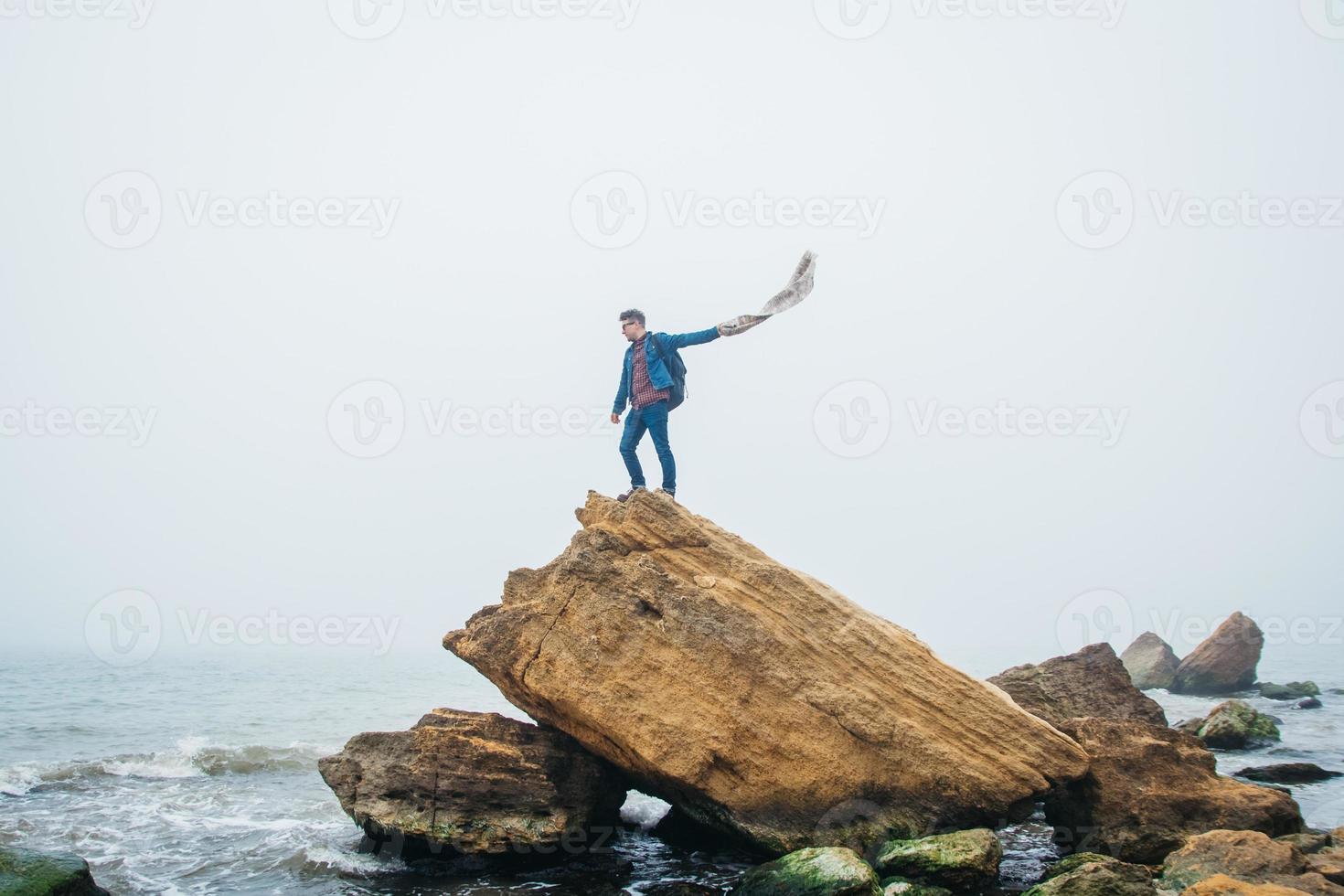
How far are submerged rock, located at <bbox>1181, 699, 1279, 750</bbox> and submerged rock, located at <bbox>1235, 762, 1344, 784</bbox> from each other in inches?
155

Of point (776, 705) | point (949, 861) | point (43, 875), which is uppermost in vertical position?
point (776, 705)

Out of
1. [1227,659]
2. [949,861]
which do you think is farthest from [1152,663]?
[949,861]

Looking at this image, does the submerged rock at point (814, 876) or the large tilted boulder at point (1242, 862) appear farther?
the submerged rock at point (814, 876)

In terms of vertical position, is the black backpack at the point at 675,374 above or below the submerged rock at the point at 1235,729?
above

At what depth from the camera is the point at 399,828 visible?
13828mm

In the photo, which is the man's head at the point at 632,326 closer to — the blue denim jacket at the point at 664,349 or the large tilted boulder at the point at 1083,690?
the blue denim jacket at the point at 664,349

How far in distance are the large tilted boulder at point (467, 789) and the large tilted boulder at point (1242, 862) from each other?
8754mm

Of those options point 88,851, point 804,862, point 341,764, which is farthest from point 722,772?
point 88,851

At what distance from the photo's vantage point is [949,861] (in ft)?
38.8

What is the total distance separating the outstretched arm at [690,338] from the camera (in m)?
14.3

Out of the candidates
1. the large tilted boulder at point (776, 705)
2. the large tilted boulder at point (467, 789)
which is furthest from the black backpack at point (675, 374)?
the large tilted boulder at point (467, 789)

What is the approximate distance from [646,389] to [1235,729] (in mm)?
20128

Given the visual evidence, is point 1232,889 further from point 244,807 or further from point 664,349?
point 244,807

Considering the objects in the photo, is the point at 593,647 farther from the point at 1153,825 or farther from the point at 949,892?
the point at 1153,825
